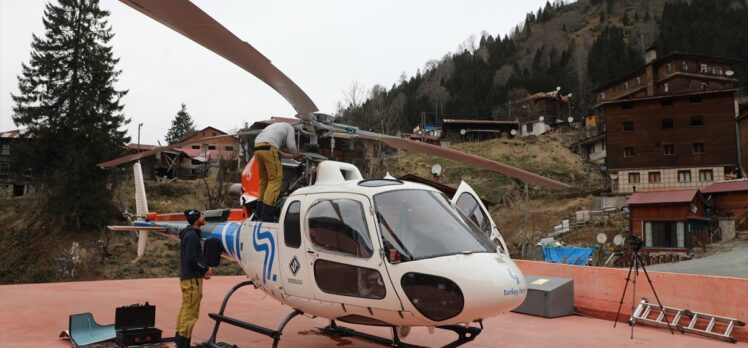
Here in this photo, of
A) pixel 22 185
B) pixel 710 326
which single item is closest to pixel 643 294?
pixel 710 326

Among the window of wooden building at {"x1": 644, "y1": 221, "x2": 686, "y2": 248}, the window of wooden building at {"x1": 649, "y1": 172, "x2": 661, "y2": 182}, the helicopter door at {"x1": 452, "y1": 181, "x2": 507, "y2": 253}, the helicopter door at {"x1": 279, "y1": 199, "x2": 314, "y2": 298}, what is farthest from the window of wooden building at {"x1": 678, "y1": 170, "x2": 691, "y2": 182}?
the helicopter door at {"x1": 279, "y1": 199, "x2": 314, "y2": 298}

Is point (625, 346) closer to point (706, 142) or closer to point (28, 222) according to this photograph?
point (28, 222)

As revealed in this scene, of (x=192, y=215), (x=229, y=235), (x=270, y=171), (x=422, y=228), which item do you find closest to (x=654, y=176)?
(x=229, y=235)

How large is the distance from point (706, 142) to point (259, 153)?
142ft

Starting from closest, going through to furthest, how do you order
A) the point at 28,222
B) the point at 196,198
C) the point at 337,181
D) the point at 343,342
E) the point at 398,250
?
1. the point at 398,250
2. the point at 337,181
3. the point at 343,342
4. the point at 28,222
5. the point at 196,198

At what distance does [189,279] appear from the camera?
6047 mm

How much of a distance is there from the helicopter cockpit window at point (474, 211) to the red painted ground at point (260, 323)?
173cm

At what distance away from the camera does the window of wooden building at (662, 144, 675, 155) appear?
40.6 metres

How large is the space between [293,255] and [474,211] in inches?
103

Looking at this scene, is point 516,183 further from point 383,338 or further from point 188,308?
Result: point 188,308

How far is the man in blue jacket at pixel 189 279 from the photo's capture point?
5965mm

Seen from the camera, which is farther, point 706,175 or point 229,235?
point 706,175

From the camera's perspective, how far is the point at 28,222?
3328cm

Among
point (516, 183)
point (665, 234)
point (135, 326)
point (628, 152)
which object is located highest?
point (628, 152)
